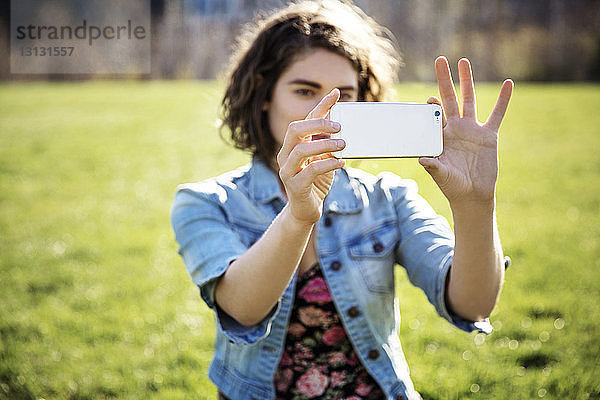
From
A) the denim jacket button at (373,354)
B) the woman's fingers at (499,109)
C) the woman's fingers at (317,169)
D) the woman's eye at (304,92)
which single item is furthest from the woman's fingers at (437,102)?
the denim jacket button at (373,354)

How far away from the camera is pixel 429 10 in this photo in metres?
18.9

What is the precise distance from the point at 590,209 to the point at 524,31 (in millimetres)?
14278

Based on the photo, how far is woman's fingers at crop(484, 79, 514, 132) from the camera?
147 centimetres

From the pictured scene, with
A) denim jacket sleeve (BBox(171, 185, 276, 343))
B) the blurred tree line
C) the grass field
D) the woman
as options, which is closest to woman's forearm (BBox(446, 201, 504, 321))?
the woman

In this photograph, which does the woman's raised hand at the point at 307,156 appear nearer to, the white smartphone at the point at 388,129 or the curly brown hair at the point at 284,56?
the white smartphone at the point at 388,129

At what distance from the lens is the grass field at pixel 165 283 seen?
2.95 meters

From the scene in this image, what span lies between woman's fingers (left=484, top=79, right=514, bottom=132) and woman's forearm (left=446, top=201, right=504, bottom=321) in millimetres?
202

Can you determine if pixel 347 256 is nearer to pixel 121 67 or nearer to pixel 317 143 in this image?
pixel 317 143

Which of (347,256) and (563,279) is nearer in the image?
(347,256)

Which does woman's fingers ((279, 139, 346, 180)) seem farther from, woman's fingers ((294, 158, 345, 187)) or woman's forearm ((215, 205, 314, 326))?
woman's forearm ((215, 205, 314, 326))

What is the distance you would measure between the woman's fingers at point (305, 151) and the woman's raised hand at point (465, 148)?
0.84ft

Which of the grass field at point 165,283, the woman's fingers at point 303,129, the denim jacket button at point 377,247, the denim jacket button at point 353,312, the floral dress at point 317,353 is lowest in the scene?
the grass field at point 165,283

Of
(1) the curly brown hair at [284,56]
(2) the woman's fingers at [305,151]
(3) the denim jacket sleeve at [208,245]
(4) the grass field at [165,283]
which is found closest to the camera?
(2) the woman's fingers at [305,151]

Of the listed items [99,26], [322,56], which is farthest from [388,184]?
[99,26]
